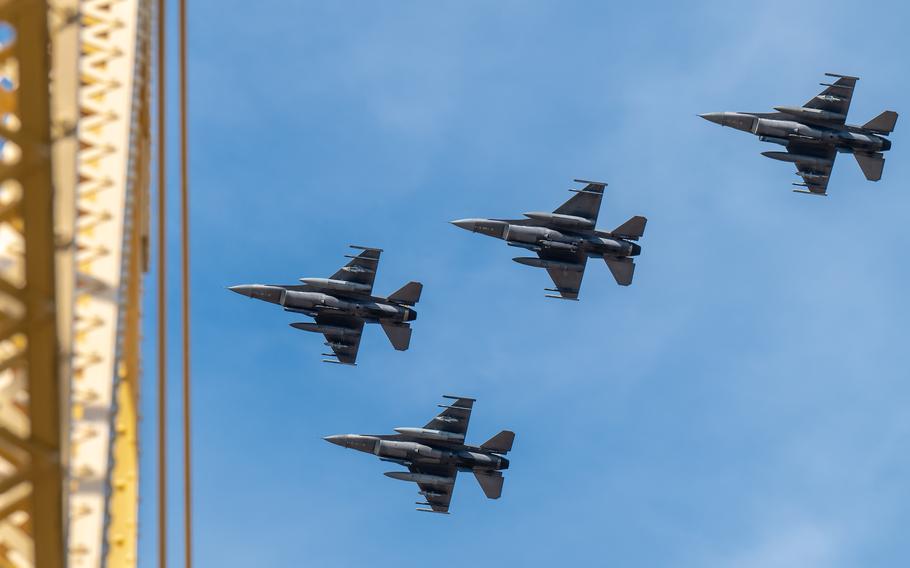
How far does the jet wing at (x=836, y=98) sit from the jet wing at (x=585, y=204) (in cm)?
1368

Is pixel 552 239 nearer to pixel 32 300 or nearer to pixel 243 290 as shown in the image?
pixel 243 290

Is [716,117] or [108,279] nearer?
[108,279]

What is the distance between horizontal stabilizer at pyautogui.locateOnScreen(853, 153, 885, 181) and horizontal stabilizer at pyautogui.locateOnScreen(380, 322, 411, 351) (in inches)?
1122

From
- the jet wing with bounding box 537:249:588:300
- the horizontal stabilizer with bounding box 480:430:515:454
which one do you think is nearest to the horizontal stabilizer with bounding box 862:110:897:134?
the jet wing with bounding box 537:249:588:300

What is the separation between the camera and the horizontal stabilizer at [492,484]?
2793 inches

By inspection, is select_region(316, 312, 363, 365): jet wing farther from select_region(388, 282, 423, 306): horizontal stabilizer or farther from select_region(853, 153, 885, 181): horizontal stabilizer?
select_region(853, 153, 885, 181): horizontal stabilizer

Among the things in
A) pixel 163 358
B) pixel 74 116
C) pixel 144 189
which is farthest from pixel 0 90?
pixel 144 189

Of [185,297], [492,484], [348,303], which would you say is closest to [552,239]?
[348,303]

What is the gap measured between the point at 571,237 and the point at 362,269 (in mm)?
11540

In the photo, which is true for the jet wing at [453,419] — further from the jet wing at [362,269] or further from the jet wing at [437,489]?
the jet wing at [362,269]

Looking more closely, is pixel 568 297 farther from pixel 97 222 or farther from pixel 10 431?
pixel 10 431

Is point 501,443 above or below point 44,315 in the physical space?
below

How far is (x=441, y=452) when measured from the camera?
68562mm

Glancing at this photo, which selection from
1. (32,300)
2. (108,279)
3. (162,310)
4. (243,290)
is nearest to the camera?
(32,300)
